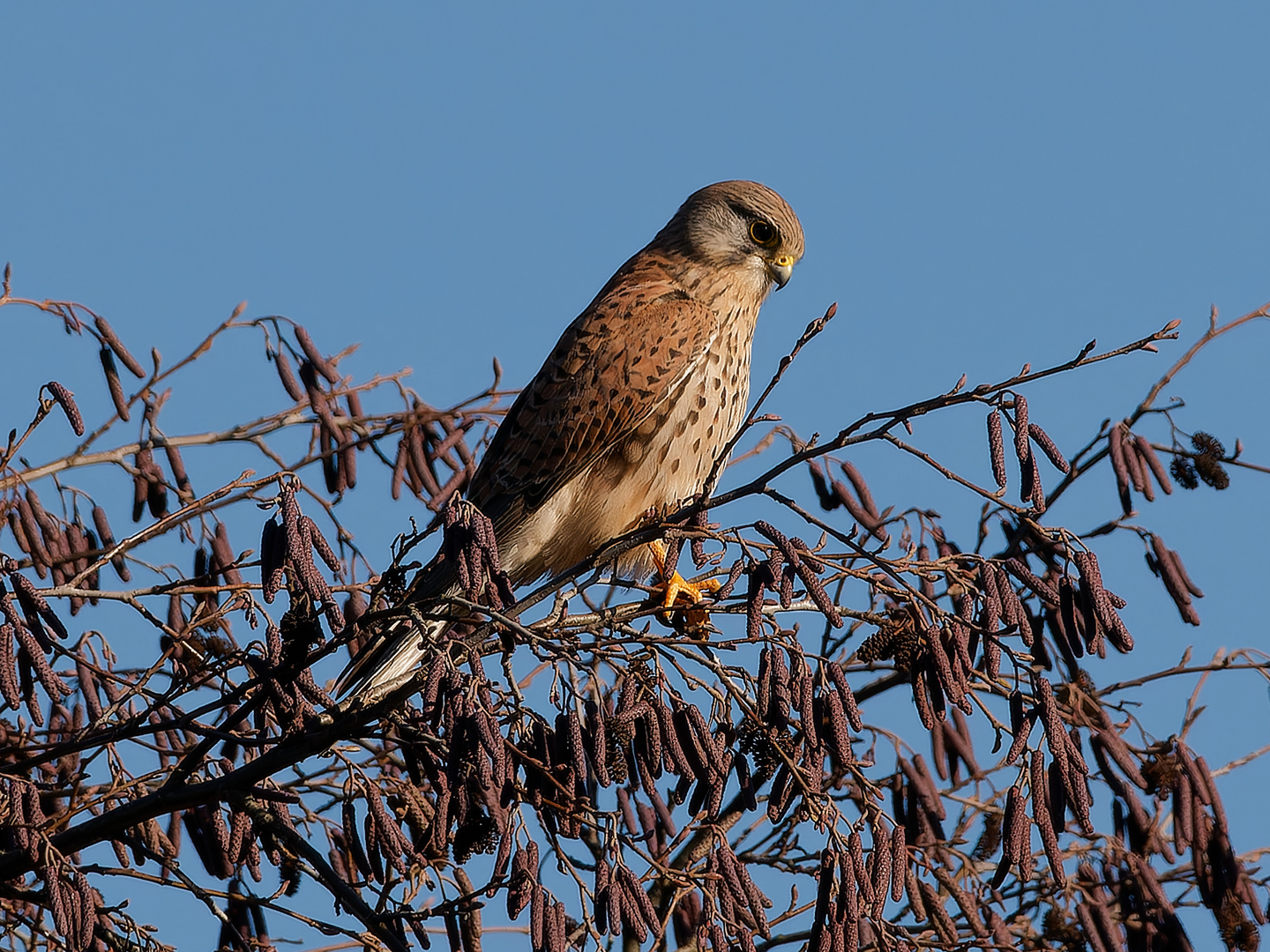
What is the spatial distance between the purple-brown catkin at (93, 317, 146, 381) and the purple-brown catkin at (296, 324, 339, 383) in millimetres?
437

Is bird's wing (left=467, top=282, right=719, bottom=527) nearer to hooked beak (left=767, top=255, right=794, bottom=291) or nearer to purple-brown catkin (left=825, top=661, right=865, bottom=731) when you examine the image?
hooked beak (left=767, top=255, right=794, bottom=291)

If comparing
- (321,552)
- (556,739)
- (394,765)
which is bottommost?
(556,739)

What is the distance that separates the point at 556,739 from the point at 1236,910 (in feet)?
5.64

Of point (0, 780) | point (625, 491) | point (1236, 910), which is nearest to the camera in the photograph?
point (0, 780)

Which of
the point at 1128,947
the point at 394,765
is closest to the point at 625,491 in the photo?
the point at 394,765

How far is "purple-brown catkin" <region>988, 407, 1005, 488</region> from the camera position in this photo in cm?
257

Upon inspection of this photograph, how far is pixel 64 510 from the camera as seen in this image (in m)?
3.82

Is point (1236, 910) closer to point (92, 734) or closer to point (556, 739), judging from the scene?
point (556, 739)

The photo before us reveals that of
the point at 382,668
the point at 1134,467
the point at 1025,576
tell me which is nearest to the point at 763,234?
the point at 1134,467

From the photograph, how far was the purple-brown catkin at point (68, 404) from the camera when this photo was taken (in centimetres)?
285

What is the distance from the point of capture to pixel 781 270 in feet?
16.1

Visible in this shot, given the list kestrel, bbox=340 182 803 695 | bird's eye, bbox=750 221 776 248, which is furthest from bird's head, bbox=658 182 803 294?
kestrel, bbox=340 182 803 695

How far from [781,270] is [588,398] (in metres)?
0.87

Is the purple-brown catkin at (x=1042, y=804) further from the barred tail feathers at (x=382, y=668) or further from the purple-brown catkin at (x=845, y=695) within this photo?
the barred tail feathers at (x=382, y=668)
